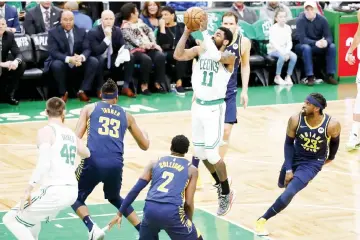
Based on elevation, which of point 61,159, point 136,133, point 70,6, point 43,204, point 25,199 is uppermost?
point 61,159

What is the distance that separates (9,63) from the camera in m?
17.0

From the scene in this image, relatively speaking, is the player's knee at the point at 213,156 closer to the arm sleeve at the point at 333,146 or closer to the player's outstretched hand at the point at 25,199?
the arm sleeve at the point at 333,146

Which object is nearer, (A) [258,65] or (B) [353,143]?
(B) [353,143]

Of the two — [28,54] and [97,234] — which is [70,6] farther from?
[97,234]

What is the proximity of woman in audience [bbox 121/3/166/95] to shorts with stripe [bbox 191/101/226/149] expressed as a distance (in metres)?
6.81

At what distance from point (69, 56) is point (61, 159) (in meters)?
8.50

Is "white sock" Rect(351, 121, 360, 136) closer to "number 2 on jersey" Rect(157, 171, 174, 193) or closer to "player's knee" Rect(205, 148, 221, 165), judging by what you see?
"player's knee" Rect(205, 148, 221, 165)

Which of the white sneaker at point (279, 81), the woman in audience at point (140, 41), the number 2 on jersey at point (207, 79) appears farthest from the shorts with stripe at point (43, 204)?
the white sneaker at point (279, 81)

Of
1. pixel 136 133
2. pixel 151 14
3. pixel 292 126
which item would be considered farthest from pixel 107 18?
pixel 136 133

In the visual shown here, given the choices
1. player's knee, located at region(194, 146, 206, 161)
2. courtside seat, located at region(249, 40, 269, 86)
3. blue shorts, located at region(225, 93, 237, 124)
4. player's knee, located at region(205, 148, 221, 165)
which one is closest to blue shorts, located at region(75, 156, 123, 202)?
player's knee, located at region(205, 148, 221, 165)

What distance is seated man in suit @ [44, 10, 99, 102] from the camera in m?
17.3

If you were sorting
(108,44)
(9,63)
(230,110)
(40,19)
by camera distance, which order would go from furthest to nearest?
1. (40,19)
2. (108,44)
3. (9,63)
4. (230,110)

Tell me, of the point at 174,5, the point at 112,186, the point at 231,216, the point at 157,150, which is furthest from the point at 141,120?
the point at 112,186

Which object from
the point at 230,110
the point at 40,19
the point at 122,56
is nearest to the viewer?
the point at 230,110
